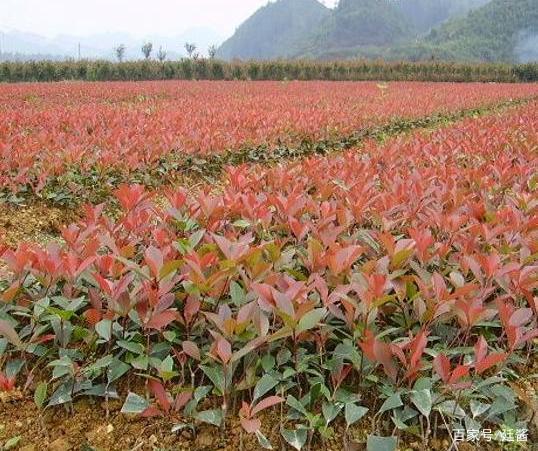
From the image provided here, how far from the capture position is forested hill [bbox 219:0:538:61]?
85188 mm

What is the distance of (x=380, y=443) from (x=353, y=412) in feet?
0.40

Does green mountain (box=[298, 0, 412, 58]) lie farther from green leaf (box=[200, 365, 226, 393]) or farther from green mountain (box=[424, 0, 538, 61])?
green leaf (box=[200, 365, 226, 393])

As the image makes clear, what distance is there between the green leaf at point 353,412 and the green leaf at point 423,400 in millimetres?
163

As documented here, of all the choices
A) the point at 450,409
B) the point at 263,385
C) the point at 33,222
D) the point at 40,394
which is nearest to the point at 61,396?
the point at 40,394

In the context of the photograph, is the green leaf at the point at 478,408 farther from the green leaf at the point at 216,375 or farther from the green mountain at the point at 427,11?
the green mountain at the point at 427,11

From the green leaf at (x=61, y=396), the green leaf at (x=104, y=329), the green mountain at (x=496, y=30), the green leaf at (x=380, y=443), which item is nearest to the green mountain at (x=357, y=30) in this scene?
the green mountain at (x=496, y=30)

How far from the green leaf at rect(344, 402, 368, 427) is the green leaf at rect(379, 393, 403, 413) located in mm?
65

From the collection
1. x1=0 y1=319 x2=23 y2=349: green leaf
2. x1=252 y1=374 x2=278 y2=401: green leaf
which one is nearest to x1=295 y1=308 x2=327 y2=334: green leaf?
x1=252 y1=374 x2=278 y2=401: green leaf

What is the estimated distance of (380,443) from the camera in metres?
1.51

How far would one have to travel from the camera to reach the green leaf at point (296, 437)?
1562 mm

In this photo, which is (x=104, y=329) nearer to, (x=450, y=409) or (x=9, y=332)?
(x=9, y=332)

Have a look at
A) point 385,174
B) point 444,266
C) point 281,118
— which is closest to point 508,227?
point 444,266

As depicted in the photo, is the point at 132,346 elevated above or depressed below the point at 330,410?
above

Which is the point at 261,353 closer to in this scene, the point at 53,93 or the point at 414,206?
the point at 414,206
